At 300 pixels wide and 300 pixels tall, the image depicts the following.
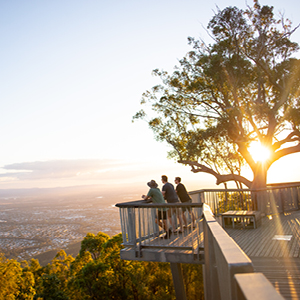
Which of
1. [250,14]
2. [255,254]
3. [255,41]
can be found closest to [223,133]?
[255,41]

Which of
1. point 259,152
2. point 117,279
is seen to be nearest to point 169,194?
point 259,152

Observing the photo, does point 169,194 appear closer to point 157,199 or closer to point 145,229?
point 157,199

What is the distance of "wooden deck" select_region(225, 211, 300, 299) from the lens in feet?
16.4

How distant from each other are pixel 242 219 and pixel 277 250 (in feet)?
13.9

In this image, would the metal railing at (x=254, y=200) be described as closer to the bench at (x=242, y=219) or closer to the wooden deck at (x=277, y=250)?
the wooden deck at (x=277, y=250)

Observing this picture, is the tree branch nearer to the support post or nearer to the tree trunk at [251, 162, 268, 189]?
the tree trunk at [251, 162, 268, 189]

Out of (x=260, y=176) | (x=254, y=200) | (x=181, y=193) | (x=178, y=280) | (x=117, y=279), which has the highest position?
(x=181, y=193)

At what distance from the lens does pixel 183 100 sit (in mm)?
26703

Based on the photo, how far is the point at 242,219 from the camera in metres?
11.8

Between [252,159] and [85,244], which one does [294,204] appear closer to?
[252,159]

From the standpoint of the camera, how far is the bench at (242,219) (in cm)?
1126

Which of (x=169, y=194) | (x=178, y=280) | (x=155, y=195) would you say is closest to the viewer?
(x=155, y=195)

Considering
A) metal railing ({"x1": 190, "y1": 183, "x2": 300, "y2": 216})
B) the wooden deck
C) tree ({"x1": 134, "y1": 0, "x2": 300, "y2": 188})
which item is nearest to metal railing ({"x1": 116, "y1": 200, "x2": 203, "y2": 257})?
the wooden deck

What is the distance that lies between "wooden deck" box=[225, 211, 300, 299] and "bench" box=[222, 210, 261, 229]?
0.31m
